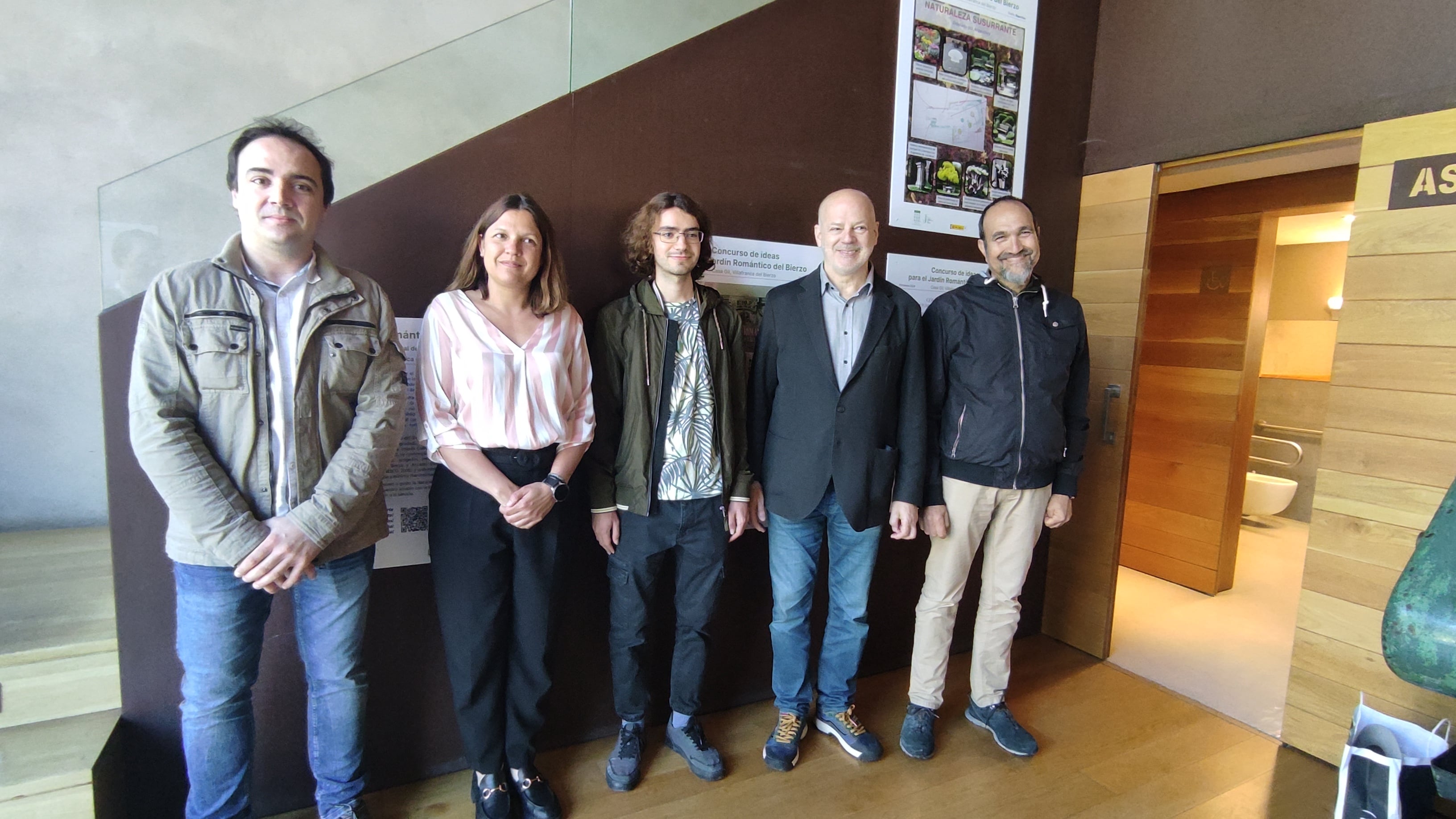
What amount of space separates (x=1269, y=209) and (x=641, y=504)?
3633mm

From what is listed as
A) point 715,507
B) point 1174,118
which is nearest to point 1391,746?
point 715,507

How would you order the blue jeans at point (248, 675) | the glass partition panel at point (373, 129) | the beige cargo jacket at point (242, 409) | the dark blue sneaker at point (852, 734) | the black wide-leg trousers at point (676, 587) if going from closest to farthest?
1. the beige cargo jacket at point (242, 409)
2. the blue jeans at point (248, 675)
3. the glass partition panel at point (373, 129)
4. the black wide-leg trousers at point (676, 587)
5. the dark blue sneaker at point (852, 734)

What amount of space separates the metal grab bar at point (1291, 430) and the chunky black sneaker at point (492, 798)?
568 centimetres

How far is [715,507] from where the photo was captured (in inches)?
78.2

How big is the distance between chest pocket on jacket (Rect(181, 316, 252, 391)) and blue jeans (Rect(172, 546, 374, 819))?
404mm

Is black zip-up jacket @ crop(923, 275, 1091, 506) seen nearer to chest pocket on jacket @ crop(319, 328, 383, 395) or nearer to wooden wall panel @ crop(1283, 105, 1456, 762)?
wooden wall panel @ crop(1283, 105, 1456, 762)

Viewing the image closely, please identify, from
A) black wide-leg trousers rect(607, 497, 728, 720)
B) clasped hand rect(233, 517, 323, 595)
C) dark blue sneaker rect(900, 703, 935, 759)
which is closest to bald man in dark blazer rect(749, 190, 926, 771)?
dark blue sneaker rect(900, 703, 935, 759)

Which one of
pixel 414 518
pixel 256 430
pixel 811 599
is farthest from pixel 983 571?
pixel 256 430

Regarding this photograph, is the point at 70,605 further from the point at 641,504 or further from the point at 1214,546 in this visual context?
the point at 1214,546

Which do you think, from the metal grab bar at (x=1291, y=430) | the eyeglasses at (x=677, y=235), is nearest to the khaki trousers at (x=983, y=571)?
the eyeglasses at (x=677, y=235)

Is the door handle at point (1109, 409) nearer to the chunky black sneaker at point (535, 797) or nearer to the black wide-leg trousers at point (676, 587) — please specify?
the black wide-leg trousers at point (676, 587)

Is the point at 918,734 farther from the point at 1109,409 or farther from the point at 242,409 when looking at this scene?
the point at 242,409

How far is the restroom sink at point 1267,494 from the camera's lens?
5.09m

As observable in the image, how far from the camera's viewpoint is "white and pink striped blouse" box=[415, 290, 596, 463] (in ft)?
5.45
